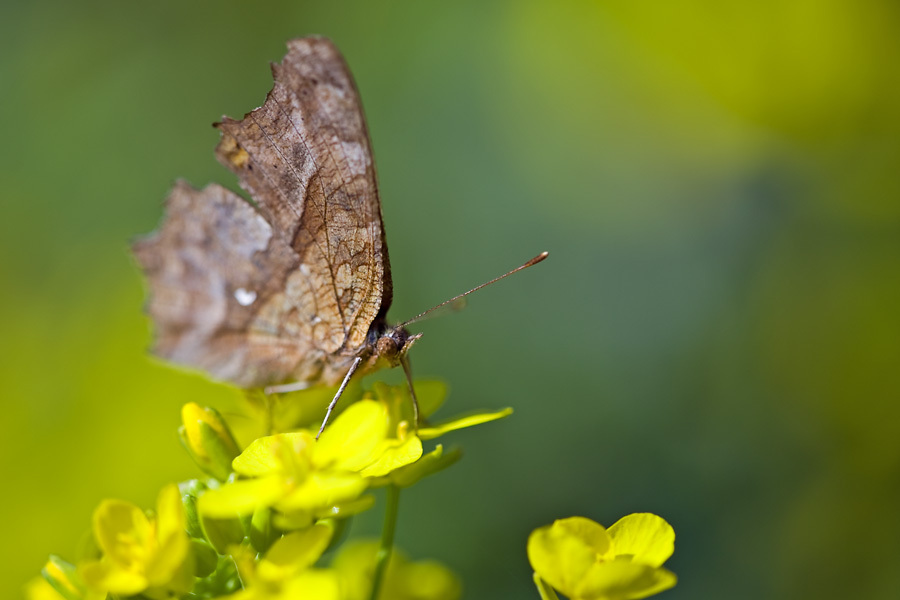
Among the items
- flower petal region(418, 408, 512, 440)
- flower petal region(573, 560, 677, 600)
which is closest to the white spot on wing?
flower petal region(418, 408, 512, 440)

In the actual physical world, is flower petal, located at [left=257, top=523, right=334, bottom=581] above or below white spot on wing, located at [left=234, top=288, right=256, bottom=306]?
below

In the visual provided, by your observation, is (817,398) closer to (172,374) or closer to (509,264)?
(509,264)

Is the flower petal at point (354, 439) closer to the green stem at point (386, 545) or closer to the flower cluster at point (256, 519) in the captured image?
the flower cluster at point (256, 519)

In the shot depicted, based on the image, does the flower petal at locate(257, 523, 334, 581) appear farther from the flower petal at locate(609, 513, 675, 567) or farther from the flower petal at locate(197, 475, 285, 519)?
the flower petal at locate(609, 513, 675, 567)

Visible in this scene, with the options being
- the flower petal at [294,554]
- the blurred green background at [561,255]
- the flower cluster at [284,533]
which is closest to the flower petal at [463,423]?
the flower cluster at [284,533]

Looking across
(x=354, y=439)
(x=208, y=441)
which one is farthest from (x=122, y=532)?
(x=354, y=439)

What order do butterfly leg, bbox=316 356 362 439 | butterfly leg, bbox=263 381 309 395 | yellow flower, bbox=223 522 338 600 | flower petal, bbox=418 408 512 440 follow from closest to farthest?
1. yellow flower, bbox=223 522 338 600
2. flower petal, bbox=418 408 512 440
3. butterfly leg, bbox=316 356 362 439
4. butterfly leg, bbox=263 381 309 395

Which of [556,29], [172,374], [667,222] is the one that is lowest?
[667,222]

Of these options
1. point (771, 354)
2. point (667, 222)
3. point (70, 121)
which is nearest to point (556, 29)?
point (667, 222)

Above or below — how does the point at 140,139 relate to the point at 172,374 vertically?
above
